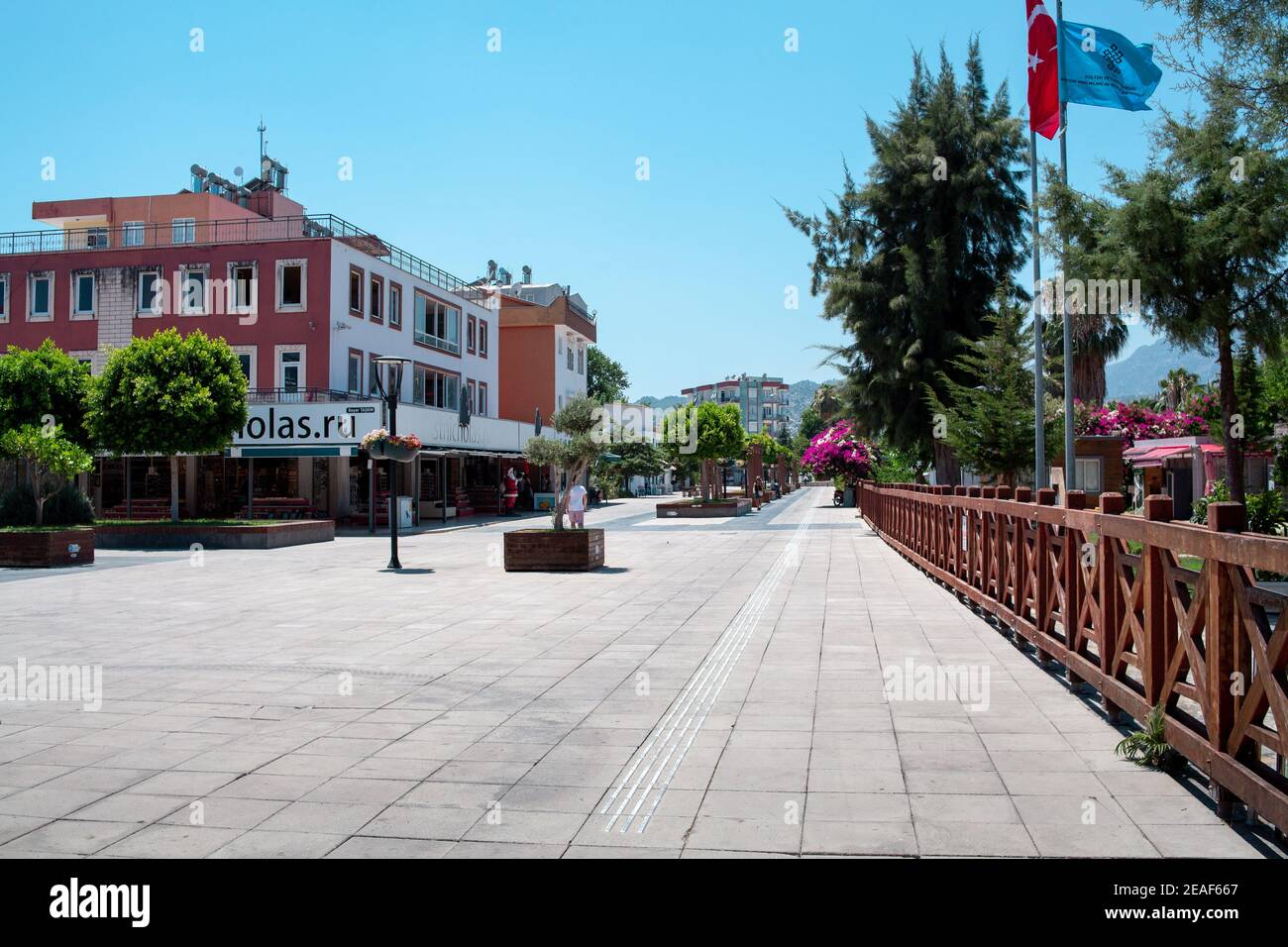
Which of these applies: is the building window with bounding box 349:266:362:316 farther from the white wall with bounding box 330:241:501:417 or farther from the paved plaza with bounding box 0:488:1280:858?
the paved plaza with bounding box 0:488:1280:858

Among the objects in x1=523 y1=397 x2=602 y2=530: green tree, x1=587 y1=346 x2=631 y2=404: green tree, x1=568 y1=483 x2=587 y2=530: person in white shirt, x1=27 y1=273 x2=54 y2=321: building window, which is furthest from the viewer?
x1=587 y1=346 x2=631 y2=404: green tree

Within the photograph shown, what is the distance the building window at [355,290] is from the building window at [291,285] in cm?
177

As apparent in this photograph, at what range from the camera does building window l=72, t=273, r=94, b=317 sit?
121 ft

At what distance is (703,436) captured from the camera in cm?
4525

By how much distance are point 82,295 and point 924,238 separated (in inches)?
1177

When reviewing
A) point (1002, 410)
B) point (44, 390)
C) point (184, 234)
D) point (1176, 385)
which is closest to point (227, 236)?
point (184, 234)

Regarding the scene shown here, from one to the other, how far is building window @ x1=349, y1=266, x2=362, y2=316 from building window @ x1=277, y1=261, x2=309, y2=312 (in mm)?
1771

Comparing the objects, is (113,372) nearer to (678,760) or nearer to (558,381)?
(678,760)

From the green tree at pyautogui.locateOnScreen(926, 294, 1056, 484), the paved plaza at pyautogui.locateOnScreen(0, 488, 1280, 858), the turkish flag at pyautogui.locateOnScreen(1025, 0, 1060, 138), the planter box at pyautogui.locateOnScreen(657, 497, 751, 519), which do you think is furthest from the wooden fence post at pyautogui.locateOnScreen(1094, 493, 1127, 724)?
the planter box at pyautogui.locateOnScreen(657, 497, 751, 519)

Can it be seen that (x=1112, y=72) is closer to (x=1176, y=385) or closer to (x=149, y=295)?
(x=149, y=295)

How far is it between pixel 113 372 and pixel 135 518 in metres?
9.53

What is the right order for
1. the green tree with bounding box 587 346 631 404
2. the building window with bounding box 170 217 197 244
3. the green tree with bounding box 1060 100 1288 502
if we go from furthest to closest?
the green tree with bounding box 587 346 631 404 < the building window with bounding box 170 217 197 244 < the green tree with bounding box 1060 100 1288 502

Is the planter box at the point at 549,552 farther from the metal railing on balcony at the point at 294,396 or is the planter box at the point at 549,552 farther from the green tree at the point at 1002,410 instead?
the metal railing on balcony at the point at 294,396

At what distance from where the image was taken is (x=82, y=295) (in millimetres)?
36844
